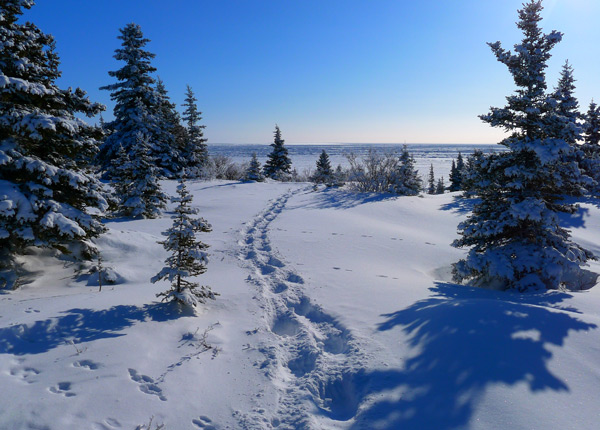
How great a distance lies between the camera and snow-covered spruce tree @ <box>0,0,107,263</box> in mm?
5699

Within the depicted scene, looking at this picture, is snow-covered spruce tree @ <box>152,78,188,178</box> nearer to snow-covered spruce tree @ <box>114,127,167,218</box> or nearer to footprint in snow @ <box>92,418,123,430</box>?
snow-covered spruce tree @ <box>114,127,167,218</box>

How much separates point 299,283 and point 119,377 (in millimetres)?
4303

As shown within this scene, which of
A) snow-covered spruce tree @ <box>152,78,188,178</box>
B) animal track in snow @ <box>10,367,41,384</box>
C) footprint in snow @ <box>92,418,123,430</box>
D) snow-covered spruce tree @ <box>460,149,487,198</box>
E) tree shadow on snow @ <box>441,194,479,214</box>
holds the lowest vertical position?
tree shadow on snow @ <box>441,194,479,214</box>

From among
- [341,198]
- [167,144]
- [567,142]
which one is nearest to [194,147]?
[167,144]

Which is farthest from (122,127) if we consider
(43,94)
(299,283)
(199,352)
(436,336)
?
(436,336)

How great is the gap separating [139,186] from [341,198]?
12694mm

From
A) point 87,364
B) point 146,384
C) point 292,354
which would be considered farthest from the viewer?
point 292,354

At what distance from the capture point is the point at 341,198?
2161 cm

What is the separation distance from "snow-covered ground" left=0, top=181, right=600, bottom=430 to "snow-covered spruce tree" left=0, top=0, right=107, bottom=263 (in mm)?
1206

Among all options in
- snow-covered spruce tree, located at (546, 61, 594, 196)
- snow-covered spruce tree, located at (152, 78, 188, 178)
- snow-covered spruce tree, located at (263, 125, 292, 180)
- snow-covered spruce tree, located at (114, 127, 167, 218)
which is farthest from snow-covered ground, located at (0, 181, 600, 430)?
snow-covered spruce tree, located at (263, 125, 292, 180)

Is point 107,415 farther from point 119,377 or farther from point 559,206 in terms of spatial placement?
point 559,206

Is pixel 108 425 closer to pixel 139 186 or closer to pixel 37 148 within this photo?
pixel 37 148

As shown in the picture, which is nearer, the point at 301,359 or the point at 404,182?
the point at 301,359

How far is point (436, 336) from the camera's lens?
452 cm
